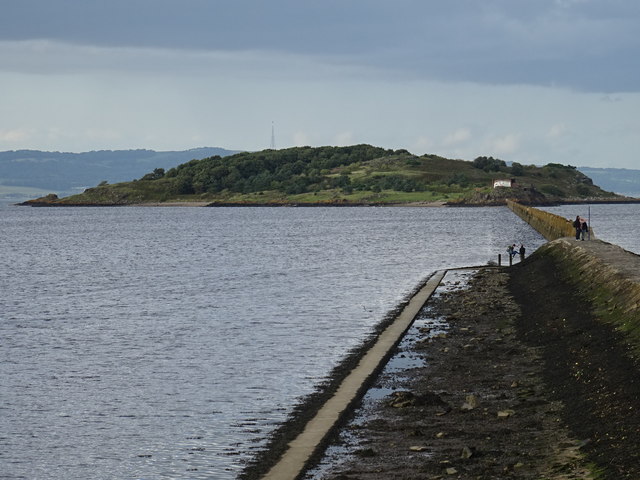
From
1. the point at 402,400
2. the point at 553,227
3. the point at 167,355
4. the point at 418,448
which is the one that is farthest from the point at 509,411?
the point at 553,227

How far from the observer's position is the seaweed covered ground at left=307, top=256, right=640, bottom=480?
1686 centimetres

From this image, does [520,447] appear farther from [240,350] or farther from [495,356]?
[240,350]

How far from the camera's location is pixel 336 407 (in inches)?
896

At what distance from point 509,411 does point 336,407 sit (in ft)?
12.8

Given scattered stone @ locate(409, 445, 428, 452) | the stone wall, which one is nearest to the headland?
scattered stone @ locate(409, 445, 428, 452)

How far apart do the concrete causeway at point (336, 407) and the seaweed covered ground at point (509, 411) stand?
48 cm

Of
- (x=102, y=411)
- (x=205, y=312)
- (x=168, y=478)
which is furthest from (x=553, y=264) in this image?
(x=168, y=478)

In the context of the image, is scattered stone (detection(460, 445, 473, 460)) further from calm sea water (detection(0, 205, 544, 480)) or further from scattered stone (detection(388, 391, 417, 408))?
scattered stone (detection(388, 391, 417, 408))

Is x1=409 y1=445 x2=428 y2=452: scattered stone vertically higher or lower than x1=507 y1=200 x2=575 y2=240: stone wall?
lower

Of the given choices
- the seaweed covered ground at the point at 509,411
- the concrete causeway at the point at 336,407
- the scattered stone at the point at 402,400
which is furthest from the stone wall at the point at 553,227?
the scattered stone at the point at 402,400

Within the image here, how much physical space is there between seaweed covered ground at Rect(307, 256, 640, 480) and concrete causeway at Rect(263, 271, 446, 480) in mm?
476

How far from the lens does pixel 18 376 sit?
1089 inches

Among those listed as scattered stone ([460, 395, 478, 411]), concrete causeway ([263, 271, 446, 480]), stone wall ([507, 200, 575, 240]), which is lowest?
concrete causeway ([263, 271, 446, 480])

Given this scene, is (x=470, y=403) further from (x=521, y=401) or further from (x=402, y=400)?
(x=402, y=400)
